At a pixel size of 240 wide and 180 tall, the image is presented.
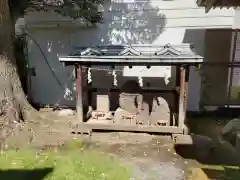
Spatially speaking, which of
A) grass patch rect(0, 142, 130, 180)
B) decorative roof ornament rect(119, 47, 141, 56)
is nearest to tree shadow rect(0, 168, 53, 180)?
grass patch rect(0, 142, 130, 180)

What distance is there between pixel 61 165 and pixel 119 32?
5.28m

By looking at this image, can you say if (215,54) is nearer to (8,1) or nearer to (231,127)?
(231,127)

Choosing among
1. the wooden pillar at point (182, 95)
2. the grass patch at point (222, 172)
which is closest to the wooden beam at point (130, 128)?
the wooden pillar at point (182, 95)

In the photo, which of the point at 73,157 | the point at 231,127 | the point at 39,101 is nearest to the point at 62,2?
the point at 39,101

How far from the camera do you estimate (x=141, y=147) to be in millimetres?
6965

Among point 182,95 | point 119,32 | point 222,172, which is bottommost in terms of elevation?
point 222,172

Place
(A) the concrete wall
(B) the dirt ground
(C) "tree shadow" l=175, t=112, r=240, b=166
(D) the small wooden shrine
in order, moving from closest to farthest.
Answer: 1. (B) the dirt ground
2. (C) "tree shadow" l=175, t=112, r=240, b=166
3. (D) the small wooden shrine
4. (A) the concrete wall

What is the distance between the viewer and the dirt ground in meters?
5.71

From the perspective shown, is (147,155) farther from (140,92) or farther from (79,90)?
(79,90)

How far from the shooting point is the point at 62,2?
8266 millimetres

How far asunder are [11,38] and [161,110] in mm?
4681

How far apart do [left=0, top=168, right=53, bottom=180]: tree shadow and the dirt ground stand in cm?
136

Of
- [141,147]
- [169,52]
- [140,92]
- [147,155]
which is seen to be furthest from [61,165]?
[169,52]

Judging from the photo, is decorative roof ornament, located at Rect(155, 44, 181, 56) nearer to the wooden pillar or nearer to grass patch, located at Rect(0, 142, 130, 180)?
the wooden pillar
